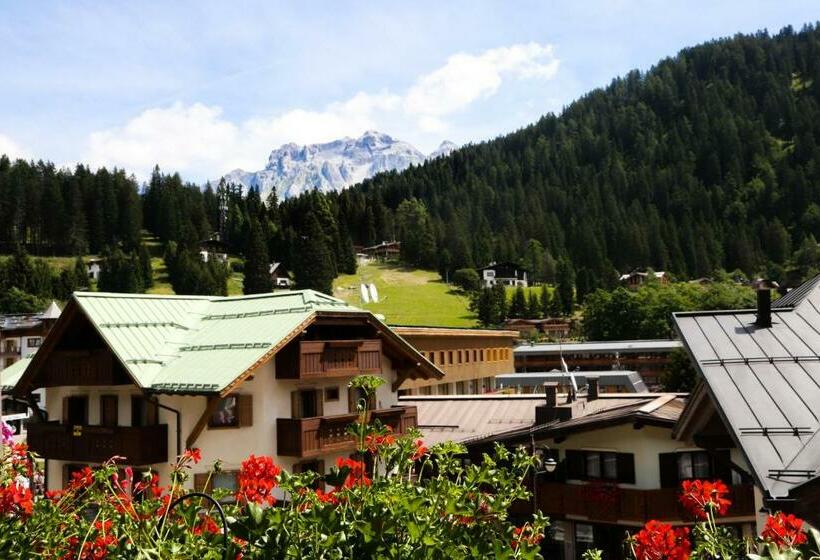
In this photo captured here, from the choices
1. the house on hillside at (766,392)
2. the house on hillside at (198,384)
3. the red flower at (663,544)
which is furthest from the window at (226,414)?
the red flower at (663,544)

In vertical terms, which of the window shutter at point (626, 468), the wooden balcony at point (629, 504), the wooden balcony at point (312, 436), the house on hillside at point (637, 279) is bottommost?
the wooden balcony at point (629, 504)

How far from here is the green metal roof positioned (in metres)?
20.7

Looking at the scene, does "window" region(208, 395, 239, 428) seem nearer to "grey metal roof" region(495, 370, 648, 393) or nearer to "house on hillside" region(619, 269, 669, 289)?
"grey metal roof" region(495, 370, 648, 393)

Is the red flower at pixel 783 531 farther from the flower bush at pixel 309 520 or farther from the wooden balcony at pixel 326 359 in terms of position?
the wooden balcony at pixel 326 359

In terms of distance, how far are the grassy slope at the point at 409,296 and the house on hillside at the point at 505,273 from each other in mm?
10797

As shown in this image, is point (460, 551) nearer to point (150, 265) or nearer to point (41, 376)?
point (41, 376)

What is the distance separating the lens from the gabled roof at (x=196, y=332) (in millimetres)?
20734

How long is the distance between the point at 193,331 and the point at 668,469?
15.6m

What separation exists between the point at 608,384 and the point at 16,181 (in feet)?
443

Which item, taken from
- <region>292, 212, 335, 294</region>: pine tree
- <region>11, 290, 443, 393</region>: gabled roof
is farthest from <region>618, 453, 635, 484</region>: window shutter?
<region>292, 212, 335, 294</region>: pine tree

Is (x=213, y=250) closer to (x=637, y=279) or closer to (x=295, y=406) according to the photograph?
(x=637, y=279)

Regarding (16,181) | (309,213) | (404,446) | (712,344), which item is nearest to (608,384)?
(712,344)

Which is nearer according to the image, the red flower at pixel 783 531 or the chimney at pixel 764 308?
the red flower at pixel 783 531

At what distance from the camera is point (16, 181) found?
493 ft
